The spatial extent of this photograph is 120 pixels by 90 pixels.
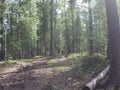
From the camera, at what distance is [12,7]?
34375 millimetres

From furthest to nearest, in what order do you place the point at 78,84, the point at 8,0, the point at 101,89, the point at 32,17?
the point at 32,17, the point at 8,0, the point at 78,84, the point at 101,89

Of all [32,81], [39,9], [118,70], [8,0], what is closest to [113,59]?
[118,70]

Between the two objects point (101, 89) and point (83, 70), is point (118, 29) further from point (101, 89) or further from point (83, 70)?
point (83, 70)

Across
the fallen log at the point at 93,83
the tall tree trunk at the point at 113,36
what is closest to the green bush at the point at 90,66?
the fallen log at the point at 93,83

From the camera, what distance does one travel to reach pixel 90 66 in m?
15.2

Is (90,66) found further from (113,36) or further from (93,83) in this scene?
(93,83)

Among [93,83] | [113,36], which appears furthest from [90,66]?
[93,83]

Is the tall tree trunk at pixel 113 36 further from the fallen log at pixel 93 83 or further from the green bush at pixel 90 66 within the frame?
the green bush at pixel 90 66

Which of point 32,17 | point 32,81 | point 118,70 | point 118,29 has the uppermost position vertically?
point 32,17

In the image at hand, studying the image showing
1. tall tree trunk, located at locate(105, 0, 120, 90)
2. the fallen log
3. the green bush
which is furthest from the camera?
the green bush

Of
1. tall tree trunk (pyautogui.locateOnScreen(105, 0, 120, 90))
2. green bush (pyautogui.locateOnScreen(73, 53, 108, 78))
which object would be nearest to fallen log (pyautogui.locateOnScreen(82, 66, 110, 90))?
tall tree trunk (pyautogui.locateOnScreen(105, 0, 120, 90))

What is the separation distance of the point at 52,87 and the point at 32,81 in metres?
1.98

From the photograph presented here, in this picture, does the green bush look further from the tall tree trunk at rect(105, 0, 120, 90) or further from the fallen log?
the tall tree trunk at rect(105, 0, 120, 90)

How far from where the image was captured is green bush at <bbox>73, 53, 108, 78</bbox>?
13607mm
